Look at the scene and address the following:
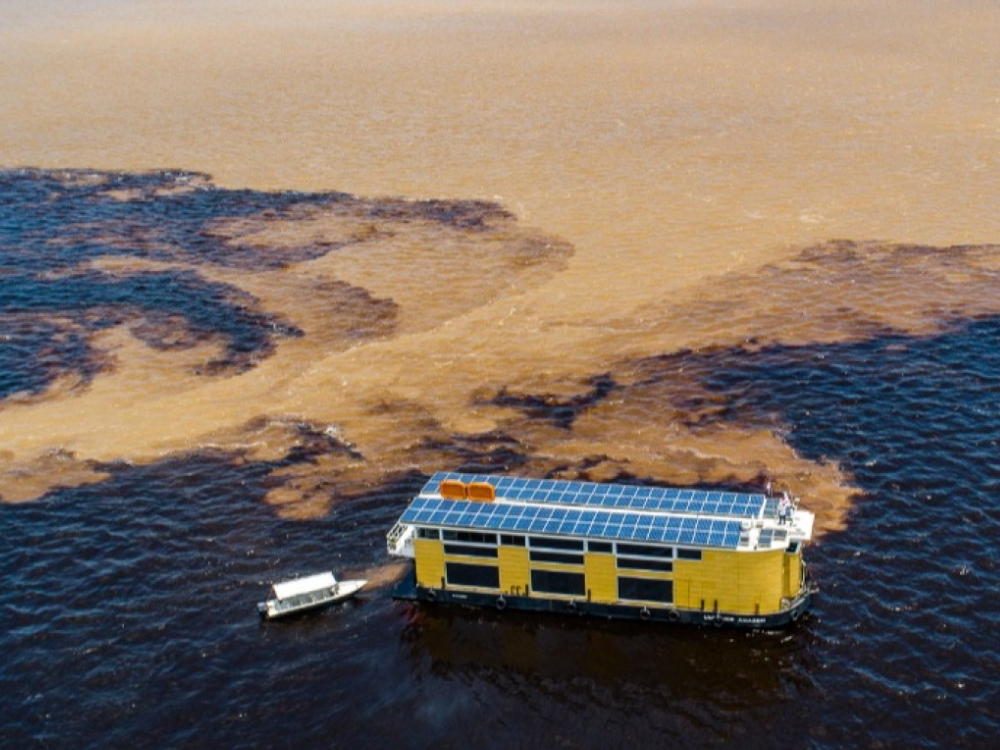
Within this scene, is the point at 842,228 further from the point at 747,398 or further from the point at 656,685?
the point at 656,685

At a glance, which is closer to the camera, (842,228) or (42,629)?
(42,629)

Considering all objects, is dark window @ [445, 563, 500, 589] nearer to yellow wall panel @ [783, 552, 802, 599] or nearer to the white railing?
the white railing

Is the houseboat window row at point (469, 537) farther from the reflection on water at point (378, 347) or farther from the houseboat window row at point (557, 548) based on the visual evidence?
the reflection on water at point (378, 347)

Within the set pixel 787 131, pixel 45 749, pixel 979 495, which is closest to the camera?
pixel 45 749

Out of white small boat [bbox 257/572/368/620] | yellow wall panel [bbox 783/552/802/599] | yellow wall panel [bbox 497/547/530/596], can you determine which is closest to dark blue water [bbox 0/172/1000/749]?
white small boat [bbox 257/572/368/620]

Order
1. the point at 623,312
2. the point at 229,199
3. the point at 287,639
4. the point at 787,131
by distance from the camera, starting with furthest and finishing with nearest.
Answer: the point at 787,131
the point at 229,199
the point at 623,312
the point at 287,639

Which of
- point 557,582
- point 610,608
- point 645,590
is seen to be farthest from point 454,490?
point 645,590

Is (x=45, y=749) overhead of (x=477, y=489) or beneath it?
beneath

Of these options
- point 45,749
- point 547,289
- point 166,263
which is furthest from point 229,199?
point 45,749
